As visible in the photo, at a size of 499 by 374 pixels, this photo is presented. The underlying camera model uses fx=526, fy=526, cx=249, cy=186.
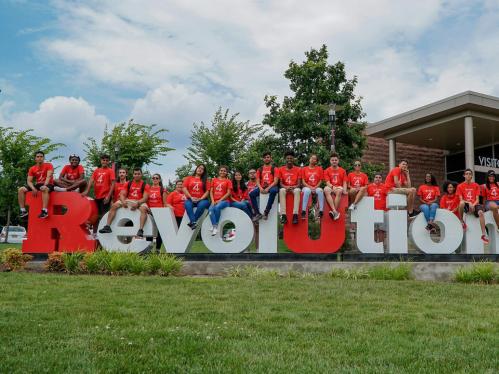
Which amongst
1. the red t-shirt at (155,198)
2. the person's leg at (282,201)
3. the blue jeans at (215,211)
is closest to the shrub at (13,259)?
the red t-shirt at (155,198)

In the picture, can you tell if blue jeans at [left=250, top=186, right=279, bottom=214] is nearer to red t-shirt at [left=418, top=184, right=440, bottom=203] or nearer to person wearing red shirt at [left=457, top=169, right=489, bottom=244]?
red t-shirt at [left=418, top=184, right=440, bottom=203]

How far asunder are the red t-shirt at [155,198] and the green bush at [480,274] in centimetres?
608

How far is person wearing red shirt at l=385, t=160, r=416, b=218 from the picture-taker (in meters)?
11.1

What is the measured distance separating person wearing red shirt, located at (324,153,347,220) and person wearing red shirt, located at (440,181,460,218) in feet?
8.16

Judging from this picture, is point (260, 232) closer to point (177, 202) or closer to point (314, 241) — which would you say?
point (314, 241)

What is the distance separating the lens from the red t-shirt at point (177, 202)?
1153 cm

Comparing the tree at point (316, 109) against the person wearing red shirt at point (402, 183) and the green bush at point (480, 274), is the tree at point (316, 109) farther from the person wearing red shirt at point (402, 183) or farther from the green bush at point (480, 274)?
the green bush at point (480, 274)

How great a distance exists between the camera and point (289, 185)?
35.3 ft

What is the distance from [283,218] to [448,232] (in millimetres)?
3399

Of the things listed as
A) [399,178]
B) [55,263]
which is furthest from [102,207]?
[399,178]

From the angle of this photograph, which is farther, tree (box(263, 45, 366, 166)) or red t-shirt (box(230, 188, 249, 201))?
tree (box(263, 45, 366, 166))

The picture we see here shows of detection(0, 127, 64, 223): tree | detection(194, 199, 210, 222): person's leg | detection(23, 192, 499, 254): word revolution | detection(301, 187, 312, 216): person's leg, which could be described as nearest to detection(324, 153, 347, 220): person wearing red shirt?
detection(23, 192, 499, 254): word revolution

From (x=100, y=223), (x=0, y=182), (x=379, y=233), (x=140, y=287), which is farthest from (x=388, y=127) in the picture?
(x=0, y=182)

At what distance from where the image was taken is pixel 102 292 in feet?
23.6
